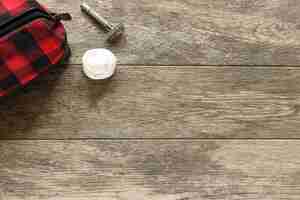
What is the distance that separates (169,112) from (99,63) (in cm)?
17

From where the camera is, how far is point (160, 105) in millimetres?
870

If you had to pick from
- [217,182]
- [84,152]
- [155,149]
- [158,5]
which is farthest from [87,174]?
[158,5]

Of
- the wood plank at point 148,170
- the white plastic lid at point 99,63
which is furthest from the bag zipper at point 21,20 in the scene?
the wood plank at point 148,170

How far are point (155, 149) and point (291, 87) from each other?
31 centimetres

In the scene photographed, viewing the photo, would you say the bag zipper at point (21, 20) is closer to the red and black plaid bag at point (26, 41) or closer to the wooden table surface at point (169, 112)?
the red and black plaid bag at point (26, 41)

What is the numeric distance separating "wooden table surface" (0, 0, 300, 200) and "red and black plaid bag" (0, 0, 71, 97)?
0.23 ft

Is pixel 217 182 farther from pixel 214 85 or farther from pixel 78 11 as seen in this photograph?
pixel 78 11

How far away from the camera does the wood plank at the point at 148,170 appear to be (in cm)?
83

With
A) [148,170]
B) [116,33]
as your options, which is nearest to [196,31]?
[116,33]

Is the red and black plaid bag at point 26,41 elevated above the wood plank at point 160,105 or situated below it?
above

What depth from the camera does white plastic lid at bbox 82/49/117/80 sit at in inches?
33.1

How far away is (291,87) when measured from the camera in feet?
2.91

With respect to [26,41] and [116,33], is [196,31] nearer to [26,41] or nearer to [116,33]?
[116,33]

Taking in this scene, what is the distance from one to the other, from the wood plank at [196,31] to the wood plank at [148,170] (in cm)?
18
